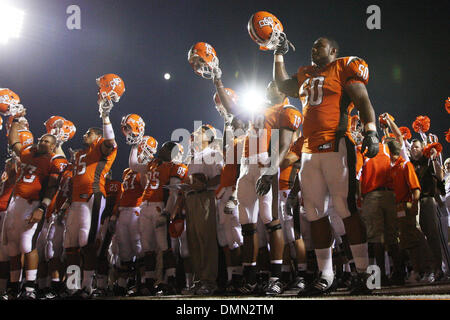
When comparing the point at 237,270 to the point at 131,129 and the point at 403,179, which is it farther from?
the point at 131,129

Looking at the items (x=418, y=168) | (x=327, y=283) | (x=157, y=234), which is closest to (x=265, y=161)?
(x=327, y=283)

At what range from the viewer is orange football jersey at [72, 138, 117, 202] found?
15.2ft

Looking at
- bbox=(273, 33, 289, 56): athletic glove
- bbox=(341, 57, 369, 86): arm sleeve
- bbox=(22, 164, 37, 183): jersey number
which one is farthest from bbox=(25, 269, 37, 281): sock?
bbox=(341, 57, 369, 86): arm sleeve

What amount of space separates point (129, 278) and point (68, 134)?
112 inches

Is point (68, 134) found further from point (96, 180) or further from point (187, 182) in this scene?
point (187, 182)

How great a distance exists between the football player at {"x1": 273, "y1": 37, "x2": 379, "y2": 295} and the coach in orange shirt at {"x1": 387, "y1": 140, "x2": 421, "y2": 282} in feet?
6.29

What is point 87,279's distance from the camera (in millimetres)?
4457

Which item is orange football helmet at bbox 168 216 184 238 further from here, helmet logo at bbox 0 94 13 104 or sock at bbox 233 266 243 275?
helmet logo at bbox 0 94 13 104

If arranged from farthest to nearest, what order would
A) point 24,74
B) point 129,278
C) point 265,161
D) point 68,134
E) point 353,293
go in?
point 24,74 < point 68,134 < point 129,278 < point 265,161 < point 353,293

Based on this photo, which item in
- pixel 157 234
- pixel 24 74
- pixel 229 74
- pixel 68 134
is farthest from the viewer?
pixel 24 74

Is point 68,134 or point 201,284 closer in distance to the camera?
point 201,284

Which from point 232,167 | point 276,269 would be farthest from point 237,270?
point 232,167

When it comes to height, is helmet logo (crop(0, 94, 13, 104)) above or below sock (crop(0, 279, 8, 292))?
above

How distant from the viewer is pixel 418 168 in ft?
17.0
